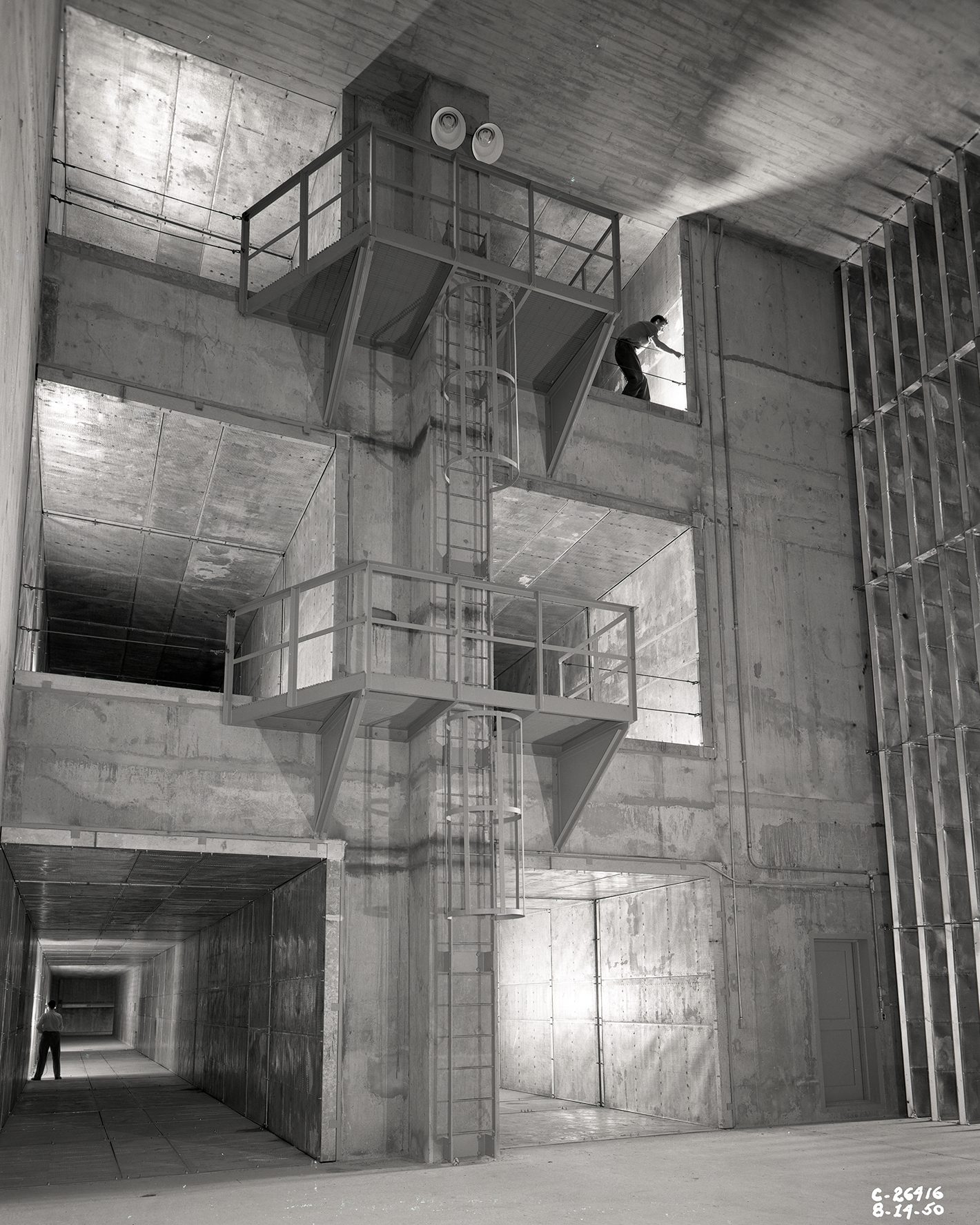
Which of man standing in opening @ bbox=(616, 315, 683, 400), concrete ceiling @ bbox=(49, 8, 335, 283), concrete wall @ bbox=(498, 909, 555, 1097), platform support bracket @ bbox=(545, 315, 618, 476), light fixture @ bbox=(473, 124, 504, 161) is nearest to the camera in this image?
light fixture @ bbox=(473, 124, 504, 161)

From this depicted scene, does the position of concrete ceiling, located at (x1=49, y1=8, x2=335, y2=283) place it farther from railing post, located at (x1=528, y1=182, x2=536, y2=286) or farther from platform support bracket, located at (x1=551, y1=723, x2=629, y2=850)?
platform support bracket, located at (x1=551, y1=723, x2=629, y2=850)

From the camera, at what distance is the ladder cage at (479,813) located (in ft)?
46.3

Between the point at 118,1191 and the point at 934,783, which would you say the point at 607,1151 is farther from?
the point at 934,783

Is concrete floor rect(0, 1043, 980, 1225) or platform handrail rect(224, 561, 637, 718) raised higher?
platform handrail rect(224, 561, 637, 718)

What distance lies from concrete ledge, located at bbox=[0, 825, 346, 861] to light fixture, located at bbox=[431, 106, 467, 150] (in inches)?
408

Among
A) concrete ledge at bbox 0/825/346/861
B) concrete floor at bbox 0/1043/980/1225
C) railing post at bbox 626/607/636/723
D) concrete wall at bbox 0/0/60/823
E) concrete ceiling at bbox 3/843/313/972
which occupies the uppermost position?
concrete wall at bbox 0/0/60/823

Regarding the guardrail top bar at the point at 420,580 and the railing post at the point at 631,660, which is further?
the railing post at the point at 631,660

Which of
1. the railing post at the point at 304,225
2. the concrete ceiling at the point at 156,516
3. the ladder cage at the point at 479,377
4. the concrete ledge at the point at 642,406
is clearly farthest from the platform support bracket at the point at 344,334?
the concrete ledge at the point at 642,406

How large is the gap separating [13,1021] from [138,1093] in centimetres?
546

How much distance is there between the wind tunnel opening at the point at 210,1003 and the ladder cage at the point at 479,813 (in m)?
1.73

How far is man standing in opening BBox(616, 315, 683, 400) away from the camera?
20.6m

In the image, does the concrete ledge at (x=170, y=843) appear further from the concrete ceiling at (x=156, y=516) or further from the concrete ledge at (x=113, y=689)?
the concrete ceiling at (x=156, y=516)

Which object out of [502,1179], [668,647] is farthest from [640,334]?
[502,1179]

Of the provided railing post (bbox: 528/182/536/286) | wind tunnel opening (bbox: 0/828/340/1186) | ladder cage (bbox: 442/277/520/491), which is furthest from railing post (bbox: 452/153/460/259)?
wind tunnel opening (bbox: 0/828/340/1186)
